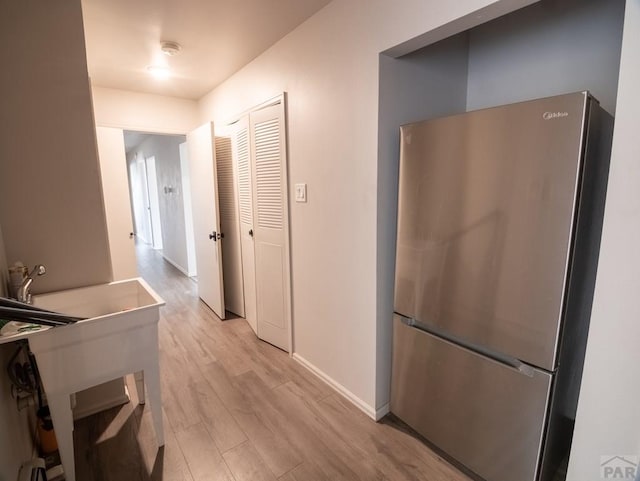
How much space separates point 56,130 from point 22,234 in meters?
0.59

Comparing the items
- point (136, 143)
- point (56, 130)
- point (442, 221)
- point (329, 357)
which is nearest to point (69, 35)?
point (56, 130)

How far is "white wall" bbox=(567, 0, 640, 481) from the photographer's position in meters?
0.92

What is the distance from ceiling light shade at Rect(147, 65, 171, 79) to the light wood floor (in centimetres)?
245

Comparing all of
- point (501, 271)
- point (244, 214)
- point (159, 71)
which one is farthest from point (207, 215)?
point (501, 271)

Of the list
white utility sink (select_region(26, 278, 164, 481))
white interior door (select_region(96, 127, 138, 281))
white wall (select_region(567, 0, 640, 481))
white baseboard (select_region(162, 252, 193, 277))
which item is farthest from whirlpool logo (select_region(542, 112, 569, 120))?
white baseboard (select_region(162, 252, 193, 277))

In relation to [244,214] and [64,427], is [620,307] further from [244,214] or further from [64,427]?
[244,214]

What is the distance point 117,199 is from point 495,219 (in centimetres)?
359

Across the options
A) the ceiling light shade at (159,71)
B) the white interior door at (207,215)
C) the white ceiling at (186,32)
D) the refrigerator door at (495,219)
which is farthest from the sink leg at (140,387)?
the ceiling light shade at (159,71)

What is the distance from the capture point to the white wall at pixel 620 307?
0.92 m

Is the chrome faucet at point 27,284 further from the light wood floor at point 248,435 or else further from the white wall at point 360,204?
the white wall at point 360,204

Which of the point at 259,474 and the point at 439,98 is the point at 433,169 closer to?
the point at 439,98

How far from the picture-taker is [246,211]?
290 centimetres

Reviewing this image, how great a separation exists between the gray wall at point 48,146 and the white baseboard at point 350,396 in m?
1.58

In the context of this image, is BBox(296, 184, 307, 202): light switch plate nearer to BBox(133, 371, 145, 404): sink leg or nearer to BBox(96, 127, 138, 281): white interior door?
BBox(133, 371, 145, 404): sink leg
